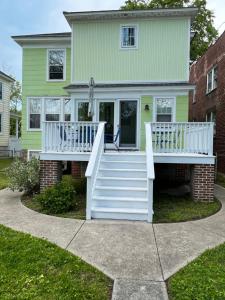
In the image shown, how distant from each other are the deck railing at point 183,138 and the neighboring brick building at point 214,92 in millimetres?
6344

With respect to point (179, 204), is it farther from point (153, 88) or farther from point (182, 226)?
point (153, 88)

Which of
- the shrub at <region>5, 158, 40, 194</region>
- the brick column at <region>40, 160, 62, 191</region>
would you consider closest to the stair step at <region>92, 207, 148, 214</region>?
the brick column at <region>40, 160, 62, 191</region>

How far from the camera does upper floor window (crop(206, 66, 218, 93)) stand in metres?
16.2

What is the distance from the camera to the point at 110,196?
7.47 meters

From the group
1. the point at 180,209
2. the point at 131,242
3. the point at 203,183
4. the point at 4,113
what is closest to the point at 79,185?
the point at 180,209

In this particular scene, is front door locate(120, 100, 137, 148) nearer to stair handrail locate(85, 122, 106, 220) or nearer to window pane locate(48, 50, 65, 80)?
stair handrail locate(85, 122, 106, 220)

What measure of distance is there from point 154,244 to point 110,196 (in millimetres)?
2434

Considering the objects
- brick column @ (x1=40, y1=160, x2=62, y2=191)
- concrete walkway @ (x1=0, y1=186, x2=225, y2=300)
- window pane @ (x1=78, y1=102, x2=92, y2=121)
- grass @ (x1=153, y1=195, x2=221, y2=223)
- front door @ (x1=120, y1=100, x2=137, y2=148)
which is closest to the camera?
concrete walkway @ (x1=0, y1=186, x2=225, y2=300)

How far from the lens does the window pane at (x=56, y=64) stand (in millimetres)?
14805

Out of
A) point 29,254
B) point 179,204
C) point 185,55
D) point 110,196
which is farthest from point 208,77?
point 29,254

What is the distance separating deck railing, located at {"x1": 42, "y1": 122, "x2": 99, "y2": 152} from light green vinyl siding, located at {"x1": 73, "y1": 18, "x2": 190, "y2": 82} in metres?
3.87

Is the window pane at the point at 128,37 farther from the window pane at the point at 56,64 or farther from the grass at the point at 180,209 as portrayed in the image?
the grass at the point at 180,209

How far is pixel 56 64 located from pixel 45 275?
12.5 meters

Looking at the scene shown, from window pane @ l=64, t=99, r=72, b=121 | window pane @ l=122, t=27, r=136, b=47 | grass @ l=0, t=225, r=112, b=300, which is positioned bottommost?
grass @ l=0, t=225, r=112, b=300
